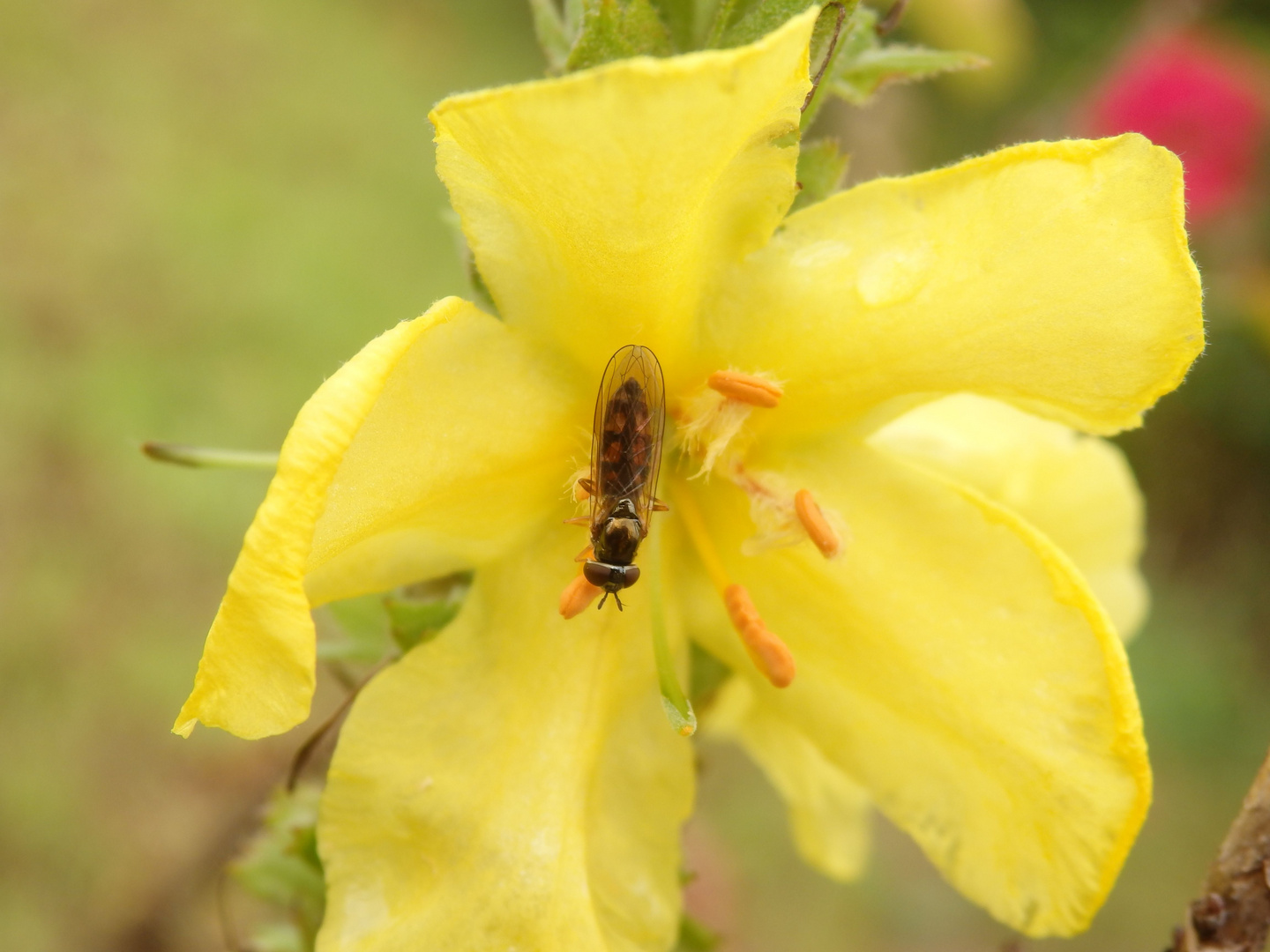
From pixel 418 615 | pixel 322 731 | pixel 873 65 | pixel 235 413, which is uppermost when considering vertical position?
pixel 873 65

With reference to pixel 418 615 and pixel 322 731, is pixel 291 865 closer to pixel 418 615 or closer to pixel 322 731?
pixel 322 731

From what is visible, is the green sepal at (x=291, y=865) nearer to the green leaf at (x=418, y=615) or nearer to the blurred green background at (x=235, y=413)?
the green leaf at (x=418, y=615)

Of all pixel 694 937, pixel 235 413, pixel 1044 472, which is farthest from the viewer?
pixel 235 413

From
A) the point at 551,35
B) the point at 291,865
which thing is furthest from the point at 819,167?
the point at 291,865

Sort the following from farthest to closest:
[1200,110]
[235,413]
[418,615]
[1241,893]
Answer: [1200,110]
[235,413]
[418,615]
[1241,893]

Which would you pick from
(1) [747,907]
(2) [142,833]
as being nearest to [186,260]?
(2) [142,833]

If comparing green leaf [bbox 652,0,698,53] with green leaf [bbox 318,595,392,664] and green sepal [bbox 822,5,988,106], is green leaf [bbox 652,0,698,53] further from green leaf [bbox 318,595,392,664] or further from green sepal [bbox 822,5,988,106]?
green leaf [bbox 318,595,392,664]

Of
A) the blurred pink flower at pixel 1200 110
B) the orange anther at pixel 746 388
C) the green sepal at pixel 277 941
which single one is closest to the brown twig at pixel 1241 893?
the orange anther at pixel 746 388

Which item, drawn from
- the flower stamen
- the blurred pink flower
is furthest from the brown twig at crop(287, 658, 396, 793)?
the blurred pink flower
